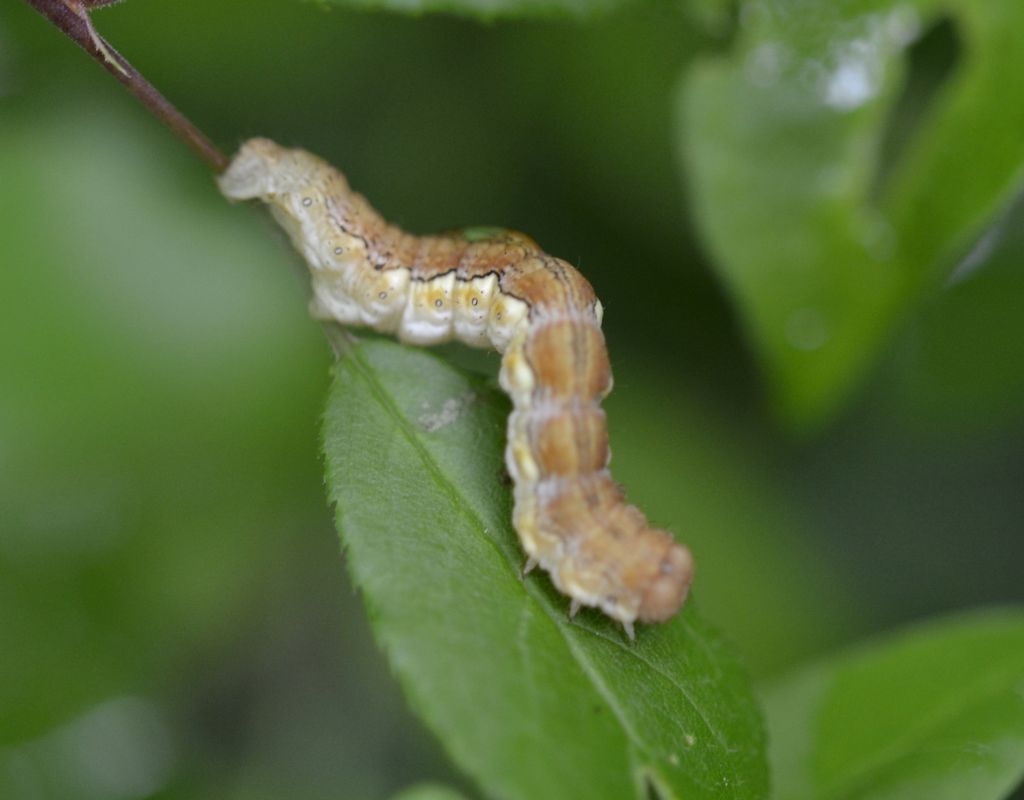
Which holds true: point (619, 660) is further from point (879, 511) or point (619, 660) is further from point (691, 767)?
point (879, 511)

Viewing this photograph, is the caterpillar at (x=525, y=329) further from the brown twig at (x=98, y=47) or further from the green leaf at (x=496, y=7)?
the green leaf at (x=496, y=7)

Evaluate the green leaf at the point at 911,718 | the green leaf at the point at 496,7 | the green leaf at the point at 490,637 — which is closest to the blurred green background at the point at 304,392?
the green leaf at the point at 496,7

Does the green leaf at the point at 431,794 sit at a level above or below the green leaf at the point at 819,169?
below

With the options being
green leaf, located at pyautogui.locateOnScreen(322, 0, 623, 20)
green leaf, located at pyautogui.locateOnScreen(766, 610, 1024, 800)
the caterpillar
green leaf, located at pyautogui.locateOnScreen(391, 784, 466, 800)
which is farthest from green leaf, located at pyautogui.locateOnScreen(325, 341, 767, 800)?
green leaf, located at pyautogui.locateOnScreen(322, 0, 623, 20)

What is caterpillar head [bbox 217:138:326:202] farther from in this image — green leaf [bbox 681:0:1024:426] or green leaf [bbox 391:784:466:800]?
green leaf [bbox 391:784:466:800]

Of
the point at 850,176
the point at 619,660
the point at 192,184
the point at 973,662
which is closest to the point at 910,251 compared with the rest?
the point at 850,176

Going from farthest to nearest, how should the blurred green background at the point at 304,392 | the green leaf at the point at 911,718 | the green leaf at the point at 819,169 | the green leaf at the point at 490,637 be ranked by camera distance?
the blurred green background at the point at 304,392 → the green leaf at the point at 819,169 → the green leaf at the point at 911,718 → the green leaf at the point at 490,637
